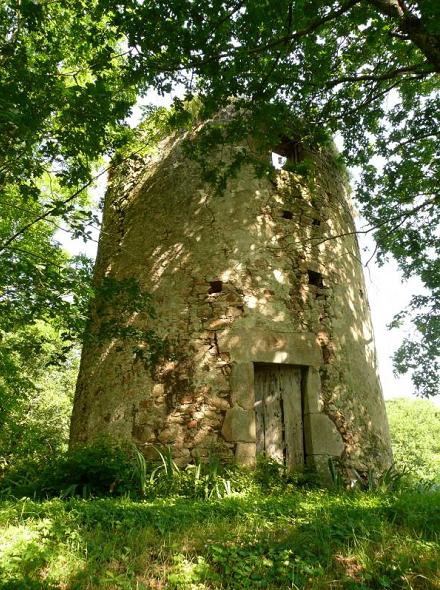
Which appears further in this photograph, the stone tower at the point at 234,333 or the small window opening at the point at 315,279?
the small window opening at the point at 315,279

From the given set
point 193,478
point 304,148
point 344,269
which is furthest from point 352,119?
point 193,478

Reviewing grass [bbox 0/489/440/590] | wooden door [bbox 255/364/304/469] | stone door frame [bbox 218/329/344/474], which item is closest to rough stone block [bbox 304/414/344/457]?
stone door frame [bbox 218/329/344/474]

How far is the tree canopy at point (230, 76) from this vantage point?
14.2ft

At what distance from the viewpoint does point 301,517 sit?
398cm

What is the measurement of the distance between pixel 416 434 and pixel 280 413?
28492 mm

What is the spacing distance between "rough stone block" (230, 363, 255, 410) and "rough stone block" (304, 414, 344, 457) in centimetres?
87

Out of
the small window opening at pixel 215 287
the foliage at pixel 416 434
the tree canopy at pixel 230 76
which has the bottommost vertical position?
the foliage at pixel 416 434

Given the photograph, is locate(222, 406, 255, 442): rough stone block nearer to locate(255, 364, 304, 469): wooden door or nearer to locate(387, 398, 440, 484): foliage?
locate(255, 364, 304, 469): wooden door

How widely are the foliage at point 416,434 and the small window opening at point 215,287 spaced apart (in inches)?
972

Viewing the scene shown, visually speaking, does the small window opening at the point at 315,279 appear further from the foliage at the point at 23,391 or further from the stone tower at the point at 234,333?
the foliage at the point at 23,391

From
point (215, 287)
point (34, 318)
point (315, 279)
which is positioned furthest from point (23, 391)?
point (315, 279)

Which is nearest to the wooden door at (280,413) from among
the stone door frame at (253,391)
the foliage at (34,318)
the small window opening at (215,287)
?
the stone door frame at (253,391)

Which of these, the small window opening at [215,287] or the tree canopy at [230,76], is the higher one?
the tree canopy at [230,76]

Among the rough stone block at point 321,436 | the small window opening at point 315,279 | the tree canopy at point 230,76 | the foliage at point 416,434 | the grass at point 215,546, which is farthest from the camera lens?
the foliage at point 416,434
